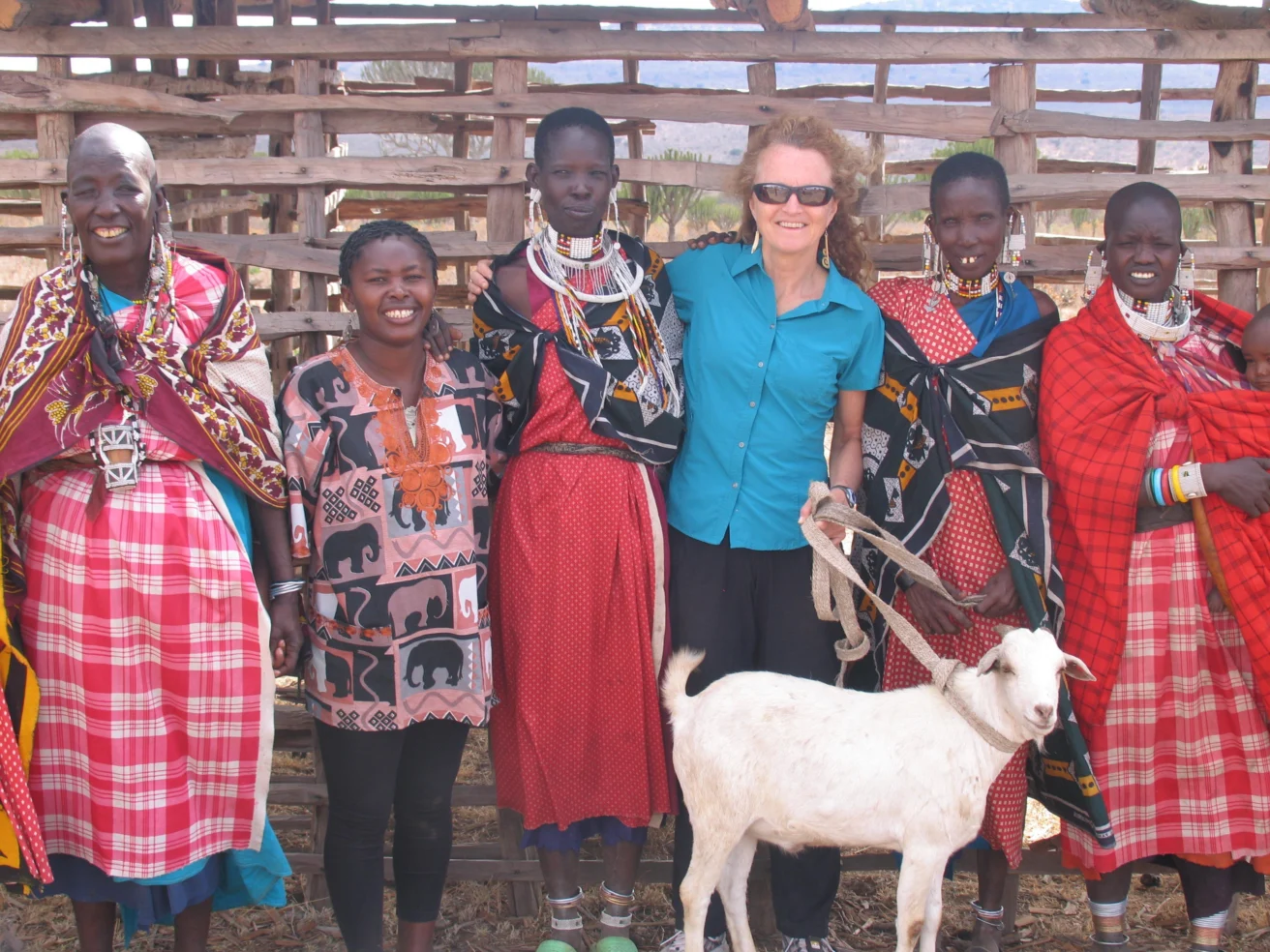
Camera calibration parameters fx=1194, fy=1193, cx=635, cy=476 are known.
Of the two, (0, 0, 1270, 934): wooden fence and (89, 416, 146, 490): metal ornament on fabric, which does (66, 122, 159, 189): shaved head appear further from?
(0, 0, 1270, 934): wooden fence

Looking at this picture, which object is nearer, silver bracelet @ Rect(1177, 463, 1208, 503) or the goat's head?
the goat's head

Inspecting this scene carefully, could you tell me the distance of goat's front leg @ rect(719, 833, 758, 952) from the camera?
327 cm

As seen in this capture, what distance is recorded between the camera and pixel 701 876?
312cm

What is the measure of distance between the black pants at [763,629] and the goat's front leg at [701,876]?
0.38m

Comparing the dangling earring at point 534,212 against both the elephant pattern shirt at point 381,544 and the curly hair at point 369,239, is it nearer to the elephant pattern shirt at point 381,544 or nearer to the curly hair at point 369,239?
the curly hair at point 369,239

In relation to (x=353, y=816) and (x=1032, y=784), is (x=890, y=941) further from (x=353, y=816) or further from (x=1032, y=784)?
(x=353, y=816)

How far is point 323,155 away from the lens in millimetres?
4320

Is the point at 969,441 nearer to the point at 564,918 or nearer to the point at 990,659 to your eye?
the point at 990,659

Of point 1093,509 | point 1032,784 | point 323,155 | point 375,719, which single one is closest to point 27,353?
point 375,719

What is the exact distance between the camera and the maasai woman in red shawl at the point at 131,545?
2.94m

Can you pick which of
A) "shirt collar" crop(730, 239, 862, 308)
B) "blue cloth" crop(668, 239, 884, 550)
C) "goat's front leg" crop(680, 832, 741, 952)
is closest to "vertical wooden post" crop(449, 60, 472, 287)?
"shirt collar" crop(730, 239, 862, 308)

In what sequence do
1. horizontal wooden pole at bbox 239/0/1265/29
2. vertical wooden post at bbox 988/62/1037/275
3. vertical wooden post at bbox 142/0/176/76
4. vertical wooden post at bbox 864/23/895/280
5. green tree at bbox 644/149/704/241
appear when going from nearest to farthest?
vertical wooden post at bbox 864/23/895/280, vertical wooden post at bbox 988/62/1037/275, horizontal wooden pole at bbox 239/0/1265/29, vertical wooden post at bbox 142/0/176/76, green tree at bbox 644/149/704/241

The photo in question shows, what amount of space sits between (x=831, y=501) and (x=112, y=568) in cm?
185

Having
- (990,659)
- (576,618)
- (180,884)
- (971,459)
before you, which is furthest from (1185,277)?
(180,884)
